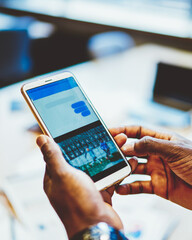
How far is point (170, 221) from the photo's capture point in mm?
710

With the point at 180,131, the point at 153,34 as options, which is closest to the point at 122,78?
the point at 153,34

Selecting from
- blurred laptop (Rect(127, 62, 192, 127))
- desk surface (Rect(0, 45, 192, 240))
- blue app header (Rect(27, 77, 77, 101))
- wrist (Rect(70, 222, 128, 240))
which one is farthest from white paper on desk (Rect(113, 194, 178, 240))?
blurred laptop (Rect(127, 62, 192, 127))

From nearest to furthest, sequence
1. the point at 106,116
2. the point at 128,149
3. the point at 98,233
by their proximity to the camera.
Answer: the point at 98,233
the point at 128,149
the point at 106,116

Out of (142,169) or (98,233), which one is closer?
(98,233)

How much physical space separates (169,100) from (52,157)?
96 centimetres

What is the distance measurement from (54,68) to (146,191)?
2.60 ft

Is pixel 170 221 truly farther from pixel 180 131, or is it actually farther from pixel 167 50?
pixel 167 50

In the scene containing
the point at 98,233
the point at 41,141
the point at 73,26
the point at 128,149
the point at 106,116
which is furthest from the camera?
the point at 73,26

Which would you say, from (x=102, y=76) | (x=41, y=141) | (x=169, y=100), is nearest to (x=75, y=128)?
(x=41, y=141)

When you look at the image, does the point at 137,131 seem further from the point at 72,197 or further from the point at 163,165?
the point at 72,197

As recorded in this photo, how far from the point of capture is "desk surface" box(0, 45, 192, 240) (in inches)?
29.3

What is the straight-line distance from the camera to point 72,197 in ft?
1.57

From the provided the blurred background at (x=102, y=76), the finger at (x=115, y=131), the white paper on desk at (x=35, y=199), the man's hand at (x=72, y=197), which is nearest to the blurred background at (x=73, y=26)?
the blurred background at (x=102, y=76)

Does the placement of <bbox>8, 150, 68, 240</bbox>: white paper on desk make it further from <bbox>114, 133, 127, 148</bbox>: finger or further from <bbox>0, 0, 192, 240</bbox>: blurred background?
<bbox>114, 133, 127, 148</bbox>: finger
